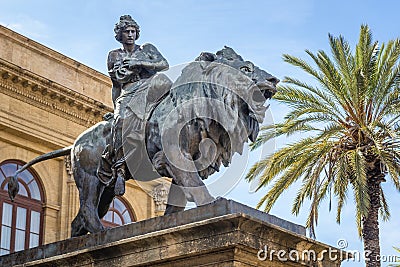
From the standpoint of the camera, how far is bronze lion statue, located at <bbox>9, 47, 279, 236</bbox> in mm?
8086

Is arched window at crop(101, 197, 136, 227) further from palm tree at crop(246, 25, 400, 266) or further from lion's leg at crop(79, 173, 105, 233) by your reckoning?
lion's leg at crop(79, 173, 105, 233)

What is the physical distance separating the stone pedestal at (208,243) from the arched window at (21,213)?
17.0 meters

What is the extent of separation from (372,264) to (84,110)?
1138 cm

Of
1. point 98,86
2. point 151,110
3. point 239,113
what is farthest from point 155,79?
point 98,86

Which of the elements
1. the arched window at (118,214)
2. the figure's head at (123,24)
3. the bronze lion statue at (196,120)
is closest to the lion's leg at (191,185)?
the bronze lion statue at (196,120)

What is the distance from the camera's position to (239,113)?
27.4 feet

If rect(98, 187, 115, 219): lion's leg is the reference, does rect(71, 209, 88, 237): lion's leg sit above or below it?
below

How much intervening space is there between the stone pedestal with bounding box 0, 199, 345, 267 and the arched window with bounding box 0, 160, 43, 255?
1703cm

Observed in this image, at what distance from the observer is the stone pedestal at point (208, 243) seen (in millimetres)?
6855

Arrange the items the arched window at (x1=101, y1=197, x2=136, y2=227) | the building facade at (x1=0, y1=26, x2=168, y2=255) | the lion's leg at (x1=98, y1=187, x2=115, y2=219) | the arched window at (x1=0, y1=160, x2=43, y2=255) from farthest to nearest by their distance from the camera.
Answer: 1. the arched window at (x1=101, y1=197, x2=136, y2=227)
2. the building facade at (x1=0, y1=26, x2=168, y2=255)
3. the arched window at (x1=0, y1=160, x2=43, y2=255)
4. the lion's leg at (x1=98, y1=187, x2=115, y2=219)

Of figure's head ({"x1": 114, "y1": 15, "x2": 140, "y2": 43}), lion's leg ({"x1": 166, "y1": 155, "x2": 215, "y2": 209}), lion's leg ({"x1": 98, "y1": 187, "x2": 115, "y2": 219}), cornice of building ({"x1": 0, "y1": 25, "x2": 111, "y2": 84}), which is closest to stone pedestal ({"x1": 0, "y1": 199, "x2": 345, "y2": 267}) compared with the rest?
lion's leg ({"x1": 166, "y1": 155, "x2": 215, "y2": 209})

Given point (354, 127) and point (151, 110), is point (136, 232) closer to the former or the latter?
point (151, 110)

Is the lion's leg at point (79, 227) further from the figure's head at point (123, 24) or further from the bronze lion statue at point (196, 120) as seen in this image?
the figure's head at point (123, 24)

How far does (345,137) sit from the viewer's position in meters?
20.6
